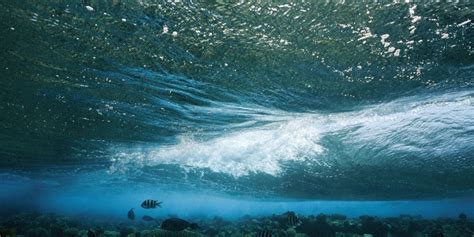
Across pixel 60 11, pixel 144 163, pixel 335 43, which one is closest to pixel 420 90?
pixel 335 43

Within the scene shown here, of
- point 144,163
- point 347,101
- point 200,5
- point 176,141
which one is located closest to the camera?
point 200,5

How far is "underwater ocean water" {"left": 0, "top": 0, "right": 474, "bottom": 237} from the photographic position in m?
6.14

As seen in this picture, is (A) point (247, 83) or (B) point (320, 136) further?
(B) point (320, 136)

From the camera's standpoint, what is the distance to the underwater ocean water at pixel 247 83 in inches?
242

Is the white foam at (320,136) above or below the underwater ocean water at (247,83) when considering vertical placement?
below

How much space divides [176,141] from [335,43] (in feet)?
44.8

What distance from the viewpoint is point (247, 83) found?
31.4ft

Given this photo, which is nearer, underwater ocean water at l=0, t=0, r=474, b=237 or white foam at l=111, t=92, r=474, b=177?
underwater ocean water at l=0, t=0, r=474, b=237

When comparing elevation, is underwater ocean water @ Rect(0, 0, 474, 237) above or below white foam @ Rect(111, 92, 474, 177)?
above

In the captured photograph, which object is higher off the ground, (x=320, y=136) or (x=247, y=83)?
(x=247, y=83)

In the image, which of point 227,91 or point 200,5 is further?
point 227,91

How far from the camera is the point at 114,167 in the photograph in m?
29.2

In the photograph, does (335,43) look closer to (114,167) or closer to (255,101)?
(255,101)

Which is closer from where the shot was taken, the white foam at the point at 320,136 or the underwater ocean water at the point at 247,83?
the underwater ocean water at the point at 247,83
